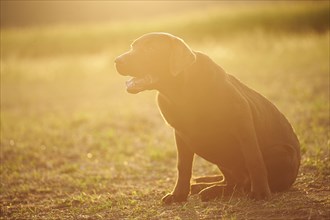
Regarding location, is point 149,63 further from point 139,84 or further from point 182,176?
point 182,176

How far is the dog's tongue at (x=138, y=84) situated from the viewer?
5.94 metres

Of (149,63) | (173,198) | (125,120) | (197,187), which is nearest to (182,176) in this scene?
(173,198)

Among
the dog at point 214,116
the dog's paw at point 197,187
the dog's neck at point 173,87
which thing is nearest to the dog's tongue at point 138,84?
the dog at point 214,116

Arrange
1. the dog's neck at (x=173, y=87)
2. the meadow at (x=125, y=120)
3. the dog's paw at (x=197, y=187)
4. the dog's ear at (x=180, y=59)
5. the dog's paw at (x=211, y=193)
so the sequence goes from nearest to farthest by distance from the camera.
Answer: the dog's ear at (x=180, y=59) → the dog's neck at (x=173, y=87) → the dog's paw at (x=211, y=193) → the meadow at (x=125, y=120) → the dog's paw at (x=197, y=187)

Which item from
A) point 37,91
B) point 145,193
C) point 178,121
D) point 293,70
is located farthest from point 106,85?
point 178,121

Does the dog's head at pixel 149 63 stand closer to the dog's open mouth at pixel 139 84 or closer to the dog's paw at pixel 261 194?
the dog's open mouth at pixel 139 84

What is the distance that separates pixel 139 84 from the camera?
5.98 metres

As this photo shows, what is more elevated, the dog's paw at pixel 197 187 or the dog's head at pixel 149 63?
the dog's head at pixel 149 63

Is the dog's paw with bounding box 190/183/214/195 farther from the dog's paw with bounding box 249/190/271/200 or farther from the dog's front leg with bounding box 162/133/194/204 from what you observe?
the dog's paw with bounding box 249/190/271/200

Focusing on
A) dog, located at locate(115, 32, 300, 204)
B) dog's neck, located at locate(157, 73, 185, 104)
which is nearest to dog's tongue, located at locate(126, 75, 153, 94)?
dog, located at locate(115, 32, 300, 204)

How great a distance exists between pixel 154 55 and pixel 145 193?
1883 mm

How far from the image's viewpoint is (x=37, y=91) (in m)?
18.3

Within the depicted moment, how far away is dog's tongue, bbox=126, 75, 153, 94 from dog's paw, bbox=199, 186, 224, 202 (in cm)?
126

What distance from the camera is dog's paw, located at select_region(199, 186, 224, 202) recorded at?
6.29 meters
